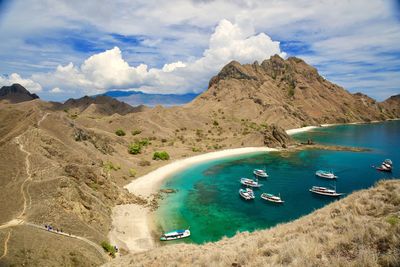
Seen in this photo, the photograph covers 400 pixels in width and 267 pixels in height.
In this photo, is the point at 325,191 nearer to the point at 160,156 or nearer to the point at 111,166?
the point at 111,166

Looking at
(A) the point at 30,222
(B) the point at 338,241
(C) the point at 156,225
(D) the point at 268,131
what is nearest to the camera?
(B) the point at 338,241

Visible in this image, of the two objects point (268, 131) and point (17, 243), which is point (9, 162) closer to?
point (17, 243)

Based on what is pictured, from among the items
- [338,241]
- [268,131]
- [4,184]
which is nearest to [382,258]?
[338,241]

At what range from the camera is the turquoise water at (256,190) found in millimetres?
48062

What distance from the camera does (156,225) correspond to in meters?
46.1

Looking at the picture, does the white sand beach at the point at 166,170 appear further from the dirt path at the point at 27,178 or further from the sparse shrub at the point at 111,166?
the dirt path at the point at 27,178

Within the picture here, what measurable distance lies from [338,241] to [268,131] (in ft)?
360

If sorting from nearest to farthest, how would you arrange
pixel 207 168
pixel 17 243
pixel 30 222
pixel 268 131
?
pixel 17 243 → pixel 30 222 → pixel 207 168 → pixel 268 131

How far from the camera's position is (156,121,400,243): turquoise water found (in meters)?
48.1

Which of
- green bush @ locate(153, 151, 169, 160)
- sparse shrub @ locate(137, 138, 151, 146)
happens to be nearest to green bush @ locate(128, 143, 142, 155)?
green bush @ locate(153, 151, 169, 160)

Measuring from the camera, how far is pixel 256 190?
219 ft

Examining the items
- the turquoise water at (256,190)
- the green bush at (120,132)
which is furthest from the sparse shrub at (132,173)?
the green bush at (120,132)

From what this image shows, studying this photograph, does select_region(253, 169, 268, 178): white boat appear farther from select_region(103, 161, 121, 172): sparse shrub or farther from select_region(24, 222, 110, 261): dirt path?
select_region(24, 222, 110, 261): dirt path

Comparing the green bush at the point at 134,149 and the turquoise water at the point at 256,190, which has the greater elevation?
the green bush at the point at 134,149
